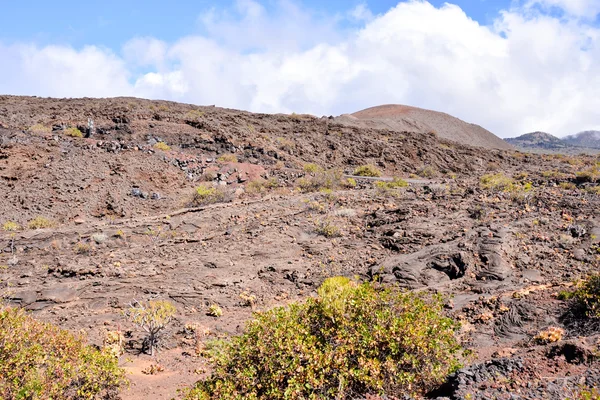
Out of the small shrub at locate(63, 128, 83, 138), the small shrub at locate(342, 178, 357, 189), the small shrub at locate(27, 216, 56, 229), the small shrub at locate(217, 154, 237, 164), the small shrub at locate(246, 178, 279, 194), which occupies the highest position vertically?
the small shrub at locate(63, 128, 83, 138)

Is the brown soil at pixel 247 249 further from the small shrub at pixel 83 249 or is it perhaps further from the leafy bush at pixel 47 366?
the leafy bush at pixel 47 366

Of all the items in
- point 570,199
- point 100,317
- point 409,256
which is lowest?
point 100,317

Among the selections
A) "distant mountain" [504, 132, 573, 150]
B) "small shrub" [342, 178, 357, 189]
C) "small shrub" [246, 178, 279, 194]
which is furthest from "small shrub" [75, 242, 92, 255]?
"distant mountain" [504, 132, 573, 150]

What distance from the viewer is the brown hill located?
49.0 meters

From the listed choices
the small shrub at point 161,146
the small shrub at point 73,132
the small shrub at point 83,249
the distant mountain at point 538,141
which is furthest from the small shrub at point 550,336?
the distant mountain at point 538,141

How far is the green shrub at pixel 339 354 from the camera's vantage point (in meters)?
4.20

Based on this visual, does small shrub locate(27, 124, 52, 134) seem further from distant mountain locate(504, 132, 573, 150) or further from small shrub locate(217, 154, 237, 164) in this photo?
distant mountain locate(504, 132, 573, 150)

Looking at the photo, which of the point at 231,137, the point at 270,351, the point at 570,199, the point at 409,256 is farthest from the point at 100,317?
the point at 231,137

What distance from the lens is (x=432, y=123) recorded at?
2101 inches

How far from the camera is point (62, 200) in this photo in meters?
15.2

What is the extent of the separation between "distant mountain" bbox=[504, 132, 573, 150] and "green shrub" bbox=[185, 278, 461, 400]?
101 meters

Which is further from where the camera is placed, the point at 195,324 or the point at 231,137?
the point at 231,137

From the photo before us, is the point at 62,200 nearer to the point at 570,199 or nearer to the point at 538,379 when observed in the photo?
the point at 538,379

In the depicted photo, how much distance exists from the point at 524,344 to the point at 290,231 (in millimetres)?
6624
